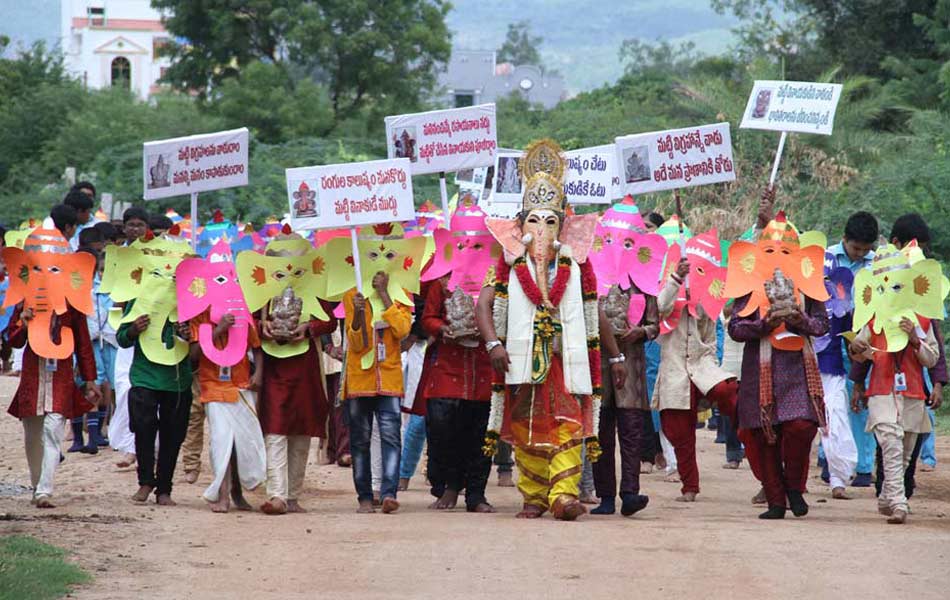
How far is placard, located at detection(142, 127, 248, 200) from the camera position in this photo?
12445 mm

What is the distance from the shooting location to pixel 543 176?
36.1 ft

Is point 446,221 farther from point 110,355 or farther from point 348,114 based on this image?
point 348,114

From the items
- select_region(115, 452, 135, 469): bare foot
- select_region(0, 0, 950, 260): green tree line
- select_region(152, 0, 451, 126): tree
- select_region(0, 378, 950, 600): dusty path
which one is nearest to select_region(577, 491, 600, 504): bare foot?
select_region(0, 378, 950, 600): dusty path

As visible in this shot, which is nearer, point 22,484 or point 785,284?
point 785,284

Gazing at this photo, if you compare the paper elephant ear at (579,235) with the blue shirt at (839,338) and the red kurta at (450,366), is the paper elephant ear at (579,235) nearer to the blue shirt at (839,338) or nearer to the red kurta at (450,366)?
the red kurta at (450,366)

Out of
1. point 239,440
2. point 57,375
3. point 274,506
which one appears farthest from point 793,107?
point 57,375

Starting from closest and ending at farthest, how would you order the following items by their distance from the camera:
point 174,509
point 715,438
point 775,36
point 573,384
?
point 573,384, point 174,509, point 715,438, point 775,36

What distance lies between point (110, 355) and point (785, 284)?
708cm

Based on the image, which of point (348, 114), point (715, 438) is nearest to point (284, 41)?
point (348, 114)

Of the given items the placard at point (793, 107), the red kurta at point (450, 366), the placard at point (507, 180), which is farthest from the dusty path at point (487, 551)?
the placard at point (793, 107)

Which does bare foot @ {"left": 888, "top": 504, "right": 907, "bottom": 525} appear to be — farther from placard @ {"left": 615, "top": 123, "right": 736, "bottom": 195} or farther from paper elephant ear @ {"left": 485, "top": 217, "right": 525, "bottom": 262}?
placard @ {"left": 615, "top": 123, "right": 736, "bottom": 195}

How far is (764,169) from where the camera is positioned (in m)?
28.8

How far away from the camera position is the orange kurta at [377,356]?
37.4 ft

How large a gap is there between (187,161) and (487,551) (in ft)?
15.2
